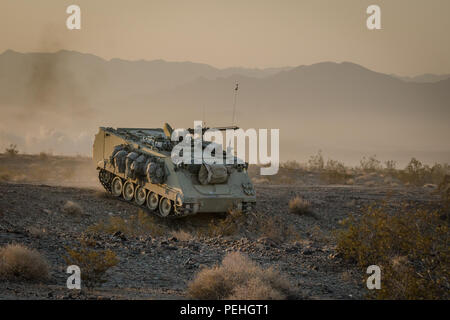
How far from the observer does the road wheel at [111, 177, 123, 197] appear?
750 inches

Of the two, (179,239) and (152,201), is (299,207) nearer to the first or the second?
(152,201)

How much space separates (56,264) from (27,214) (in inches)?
227

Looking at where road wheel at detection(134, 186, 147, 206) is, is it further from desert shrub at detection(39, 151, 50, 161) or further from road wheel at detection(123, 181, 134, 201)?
desert shrub at detection(39, 151, 50, 161)

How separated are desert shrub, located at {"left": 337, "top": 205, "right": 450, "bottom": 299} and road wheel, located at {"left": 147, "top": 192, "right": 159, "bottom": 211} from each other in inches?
269

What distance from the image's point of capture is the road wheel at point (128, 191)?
→ 1842 cm

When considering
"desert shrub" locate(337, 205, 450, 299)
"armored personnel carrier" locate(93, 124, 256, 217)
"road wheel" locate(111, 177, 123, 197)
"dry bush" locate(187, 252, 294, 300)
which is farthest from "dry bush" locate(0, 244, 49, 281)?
"road wheel" locate(111, 177, 123, 197)

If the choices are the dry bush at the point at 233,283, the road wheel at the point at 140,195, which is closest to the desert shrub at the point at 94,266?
the dry bush at the point at 233,283

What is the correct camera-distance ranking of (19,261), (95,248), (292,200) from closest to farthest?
(19,261) < (95,248) < (292,200)

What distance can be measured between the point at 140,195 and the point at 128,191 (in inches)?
32.3

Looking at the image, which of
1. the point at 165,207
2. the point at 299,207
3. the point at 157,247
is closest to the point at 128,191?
the point at 165,207

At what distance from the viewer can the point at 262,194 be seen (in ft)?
69.3

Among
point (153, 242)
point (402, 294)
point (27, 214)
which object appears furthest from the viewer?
point (27, 214)
